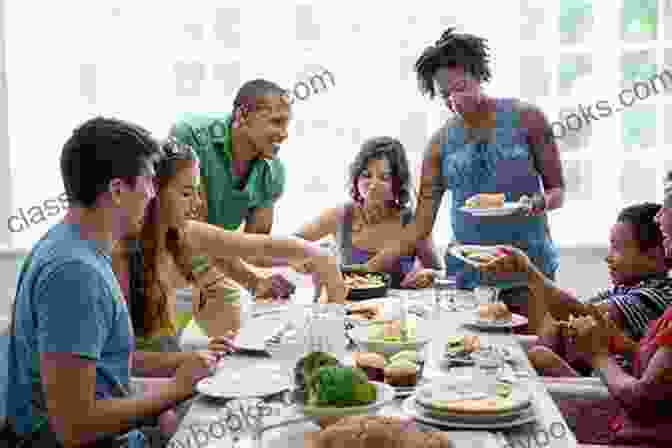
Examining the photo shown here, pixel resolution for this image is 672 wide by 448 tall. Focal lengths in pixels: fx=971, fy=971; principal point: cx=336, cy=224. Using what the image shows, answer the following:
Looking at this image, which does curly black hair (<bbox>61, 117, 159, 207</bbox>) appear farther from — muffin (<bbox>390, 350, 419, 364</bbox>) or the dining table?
muffin (<bbox>390, 350, 419, 364</bbox>)

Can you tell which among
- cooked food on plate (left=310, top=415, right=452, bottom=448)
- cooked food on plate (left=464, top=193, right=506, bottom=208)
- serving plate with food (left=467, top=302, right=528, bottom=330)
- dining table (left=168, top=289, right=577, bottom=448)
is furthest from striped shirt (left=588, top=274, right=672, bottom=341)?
cooked food on plate (left=310, top=415, right=452, bottom=448)

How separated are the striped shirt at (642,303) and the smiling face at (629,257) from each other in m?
0.03

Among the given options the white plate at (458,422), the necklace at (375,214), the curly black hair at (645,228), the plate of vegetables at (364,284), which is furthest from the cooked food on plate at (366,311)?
the necklace at (375,214)

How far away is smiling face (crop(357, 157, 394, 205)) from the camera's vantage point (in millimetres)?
3500

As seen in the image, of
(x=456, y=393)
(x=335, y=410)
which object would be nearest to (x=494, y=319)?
(x=456, y=393)

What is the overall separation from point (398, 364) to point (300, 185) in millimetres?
2878

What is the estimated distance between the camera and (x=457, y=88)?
317 centimetres

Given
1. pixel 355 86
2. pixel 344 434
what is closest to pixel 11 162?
pixel 355 86

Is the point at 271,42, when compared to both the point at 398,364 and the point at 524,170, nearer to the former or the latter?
the point at 524,170

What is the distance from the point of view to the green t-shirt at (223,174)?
305 centimetres

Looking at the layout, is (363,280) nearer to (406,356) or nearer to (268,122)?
(268,122)

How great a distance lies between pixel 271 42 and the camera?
462 centimetres

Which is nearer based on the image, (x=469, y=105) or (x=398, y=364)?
(x=398, y=364)

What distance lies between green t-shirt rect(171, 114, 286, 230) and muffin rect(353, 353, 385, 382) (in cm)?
126
